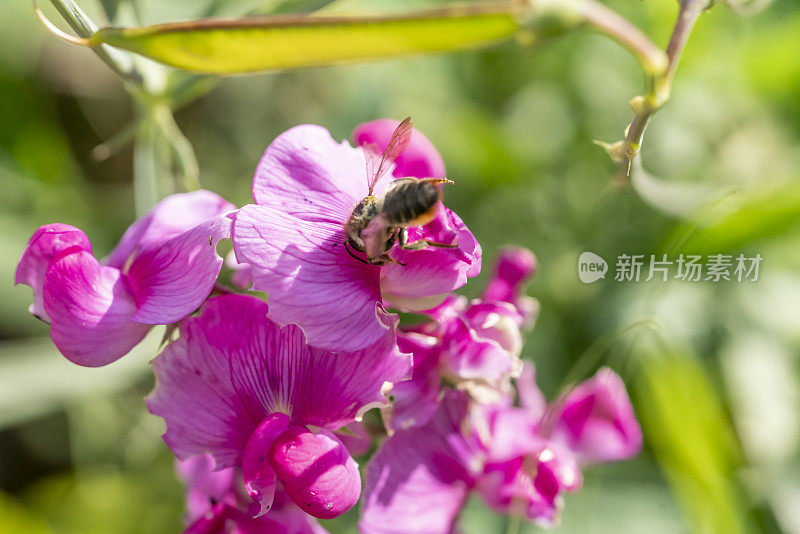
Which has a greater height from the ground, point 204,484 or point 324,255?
point 324,255

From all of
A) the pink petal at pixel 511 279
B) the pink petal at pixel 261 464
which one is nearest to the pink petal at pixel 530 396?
the pink petal at pixel 511 279

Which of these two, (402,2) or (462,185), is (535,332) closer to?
(462,185)

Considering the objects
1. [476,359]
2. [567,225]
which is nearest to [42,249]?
[476,359]

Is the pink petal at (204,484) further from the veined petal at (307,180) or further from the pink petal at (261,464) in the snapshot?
the veined petal at (307,180)

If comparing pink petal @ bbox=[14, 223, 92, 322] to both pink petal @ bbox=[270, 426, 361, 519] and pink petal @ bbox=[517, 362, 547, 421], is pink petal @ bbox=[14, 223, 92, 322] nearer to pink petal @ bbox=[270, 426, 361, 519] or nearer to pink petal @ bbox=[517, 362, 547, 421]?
pink petal @ bbox=[270, 426, 361, 519]

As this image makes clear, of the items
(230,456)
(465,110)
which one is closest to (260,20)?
(230,456)

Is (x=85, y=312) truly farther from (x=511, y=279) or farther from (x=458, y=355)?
(x=511, y=279)
